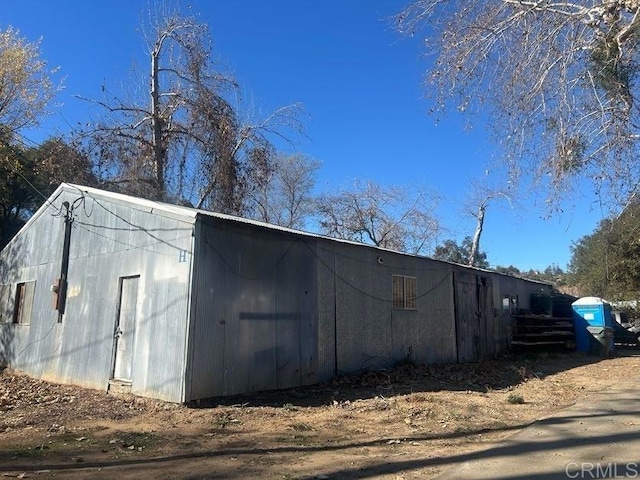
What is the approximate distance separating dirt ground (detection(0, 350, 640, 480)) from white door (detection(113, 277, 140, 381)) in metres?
0.59

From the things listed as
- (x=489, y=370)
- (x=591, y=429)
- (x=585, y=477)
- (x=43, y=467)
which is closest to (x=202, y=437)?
(x=43, y=467)

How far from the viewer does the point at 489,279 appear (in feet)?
65.4

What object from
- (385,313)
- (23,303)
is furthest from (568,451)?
(23,303)

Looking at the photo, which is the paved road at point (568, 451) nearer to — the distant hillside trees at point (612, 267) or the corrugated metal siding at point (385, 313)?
the corrugated metal siding at point (385, 313)

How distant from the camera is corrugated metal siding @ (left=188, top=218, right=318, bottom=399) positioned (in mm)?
9519

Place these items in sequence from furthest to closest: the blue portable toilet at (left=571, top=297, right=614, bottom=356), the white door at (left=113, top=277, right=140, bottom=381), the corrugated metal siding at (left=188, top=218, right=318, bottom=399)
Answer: the blue portable toilet at (left=571, top=297, right=614, bottom=356)
the white door at (left=113, top=277, right=140, bottom=381)
the corrugated metal siding at (left=188, top=218, right=318, bottom=399)

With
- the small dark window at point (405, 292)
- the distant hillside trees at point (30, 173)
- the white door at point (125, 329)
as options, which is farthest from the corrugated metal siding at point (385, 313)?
the distant hillside trees at point (30, 173)

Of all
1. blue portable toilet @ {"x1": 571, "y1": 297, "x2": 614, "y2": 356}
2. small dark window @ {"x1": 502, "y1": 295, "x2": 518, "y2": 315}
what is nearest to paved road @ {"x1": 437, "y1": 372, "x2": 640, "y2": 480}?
blue portable toilet @ {"x1": 571, "y1": 297, "x2": 614, "y2": 356}

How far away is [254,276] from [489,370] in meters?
8.04

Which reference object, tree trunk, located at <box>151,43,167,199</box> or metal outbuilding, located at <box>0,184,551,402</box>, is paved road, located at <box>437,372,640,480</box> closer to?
metal outbuilding, located at <box>0,184,551,402</box>

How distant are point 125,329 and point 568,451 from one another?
822 cm

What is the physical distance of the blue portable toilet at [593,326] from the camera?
1964 cm

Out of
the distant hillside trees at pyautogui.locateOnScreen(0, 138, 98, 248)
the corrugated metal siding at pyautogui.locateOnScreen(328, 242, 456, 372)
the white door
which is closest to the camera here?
the white door

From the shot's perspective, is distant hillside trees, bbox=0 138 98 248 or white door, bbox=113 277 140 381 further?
distant hillside trees, bbox=0 138 98 248
